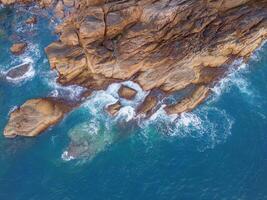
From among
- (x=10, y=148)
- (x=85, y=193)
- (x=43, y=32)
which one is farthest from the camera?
(x=43, y=32)

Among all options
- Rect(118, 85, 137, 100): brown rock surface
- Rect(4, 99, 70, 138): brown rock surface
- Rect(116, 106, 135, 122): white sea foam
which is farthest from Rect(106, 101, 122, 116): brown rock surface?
Rect(4, 99, 70, 138): brown rock surface

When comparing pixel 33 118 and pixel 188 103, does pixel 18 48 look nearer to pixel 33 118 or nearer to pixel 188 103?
pixel 33 118

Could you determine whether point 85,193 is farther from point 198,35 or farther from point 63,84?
point 198,35

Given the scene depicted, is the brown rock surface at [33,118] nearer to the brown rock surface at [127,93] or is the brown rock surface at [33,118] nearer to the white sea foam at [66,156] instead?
the white sea foam at [66,156]

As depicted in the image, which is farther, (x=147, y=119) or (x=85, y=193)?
(x=147, y=119)

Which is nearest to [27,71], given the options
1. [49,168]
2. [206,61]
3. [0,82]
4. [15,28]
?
[0,82]

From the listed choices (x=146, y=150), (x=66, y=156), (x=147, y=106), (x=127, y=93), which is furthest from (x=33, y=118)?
(x=146, y=150)
